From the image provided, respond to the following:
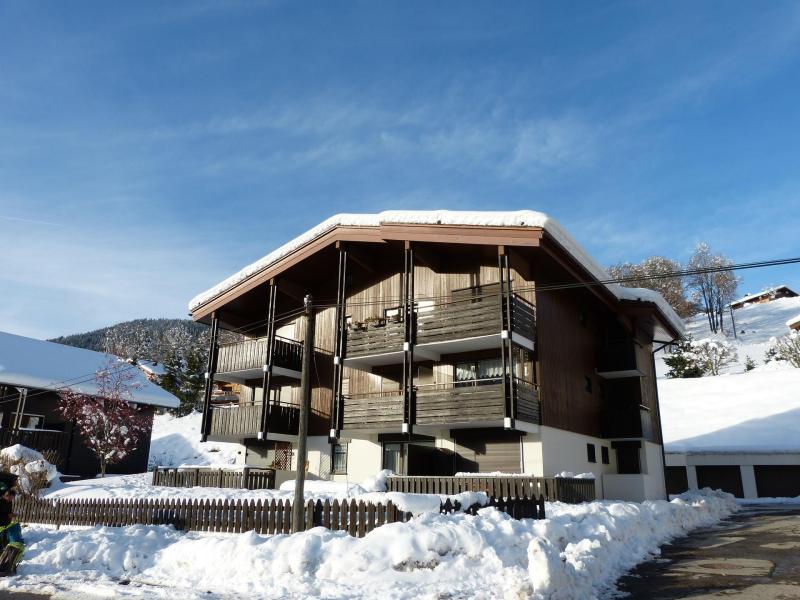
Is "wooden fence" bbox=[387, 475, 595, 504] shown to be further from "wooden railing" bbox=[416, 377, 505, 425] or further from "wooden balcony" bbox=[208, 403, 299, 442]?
"wooden balcony" bbox=[208, 403, 299, 442]

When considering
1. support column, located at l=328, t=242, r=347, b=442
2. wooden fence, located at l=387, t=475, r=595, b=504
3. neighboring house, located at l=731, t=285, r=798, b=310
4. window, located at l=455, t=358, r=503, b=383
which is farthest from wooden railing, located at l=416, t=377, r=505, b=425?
neighboring house, located at l=731, t=285, r=798, b=310

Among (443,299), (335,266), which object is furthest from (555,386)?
(335,266)

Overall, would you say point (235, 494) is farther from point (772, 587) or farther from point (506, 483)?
point (772, 587)

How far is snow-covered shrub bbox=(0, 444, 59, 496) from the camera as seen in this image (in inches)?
832

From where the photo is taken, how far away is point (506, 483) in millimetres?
19688

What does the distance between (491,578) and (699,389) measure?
5115 centimetres

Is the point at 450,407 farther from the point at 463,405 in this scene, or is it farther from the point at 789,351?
the point at 789,351

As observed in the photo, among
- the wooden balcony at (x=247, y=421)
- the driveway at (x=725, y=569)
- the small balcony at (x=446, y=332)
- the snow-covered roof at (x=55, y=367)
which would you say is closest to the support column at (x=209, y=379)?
the wooden balcony at (x=247, y=421)

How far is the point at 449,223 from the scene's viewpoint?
23.7 meters

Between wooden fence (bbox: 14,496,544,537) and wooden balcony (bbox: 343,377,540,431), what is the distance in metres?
5.51

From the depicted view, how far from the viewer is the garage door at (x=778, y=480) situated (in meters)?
38.0

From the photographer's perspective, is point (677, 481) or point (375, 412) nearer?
point (375, 412)

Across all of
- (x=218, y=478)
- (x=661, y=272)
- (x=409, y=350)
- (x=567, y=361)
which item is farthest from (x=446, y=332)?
(x=661, y=272)

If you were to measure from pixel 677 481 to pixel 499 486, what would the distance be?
27.4 meters
